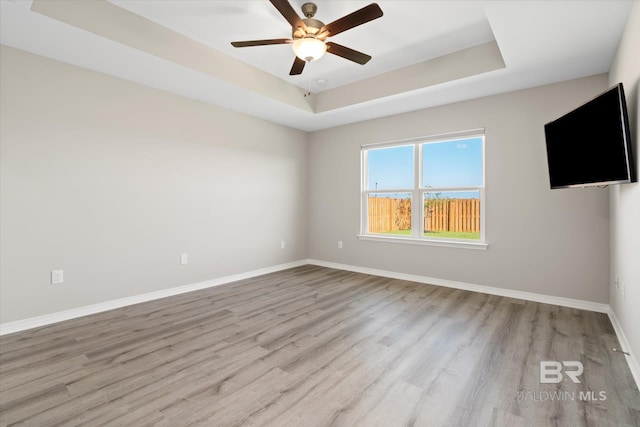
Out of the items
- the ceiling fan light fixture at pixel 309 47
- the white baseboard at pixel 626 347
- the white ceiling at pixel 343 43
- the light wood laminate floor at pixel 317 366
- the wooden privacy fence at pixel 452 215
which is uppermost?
the white ceiling at pixel 343 43

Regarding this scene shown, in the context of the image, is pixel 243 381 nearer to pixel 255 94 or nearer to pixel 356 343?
pixel 356 343

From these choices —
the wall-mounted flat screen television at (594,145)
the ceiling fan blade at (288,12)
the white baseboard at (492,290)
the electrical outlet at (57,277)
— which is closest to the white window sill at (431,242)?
the white baseboard at (492,290)

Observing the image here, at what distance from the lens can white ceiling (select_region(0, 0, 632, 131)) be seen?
2.35 m

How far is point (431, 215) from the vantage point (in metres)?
4.46

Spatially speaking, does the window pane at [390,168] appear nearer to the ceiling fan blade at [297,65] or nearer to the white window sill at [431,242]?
the white window sill at [431,242]

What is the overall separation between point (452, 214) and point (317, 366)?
3.08 m

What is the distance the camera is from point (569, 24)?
235 centimetres

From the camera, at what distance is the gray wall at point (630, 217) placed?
1995mm

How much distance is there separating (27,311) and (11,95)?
1.96m

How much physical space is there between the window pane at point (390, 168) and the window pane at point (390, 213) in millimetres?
159

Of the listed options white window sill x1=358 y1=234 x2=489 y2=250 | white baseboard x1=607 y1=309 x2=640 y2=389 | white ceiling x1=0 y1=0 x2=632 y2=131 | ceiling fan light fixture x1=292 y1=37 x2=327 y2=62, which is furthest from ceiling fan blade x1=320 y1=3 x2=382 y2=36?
white window sill x1=358 y1=234 x2=489 y2=250

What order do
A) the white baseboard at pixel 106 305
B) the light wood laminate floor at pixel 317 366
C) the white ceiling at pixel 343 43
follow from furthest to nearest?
the white baseboard at pixel 106 305 → the white ceiling at pixel 343 43 → the light wood laminate floor at pixel 317 366

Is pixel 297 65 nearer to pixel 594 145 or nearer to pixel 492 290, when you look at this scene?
pixel 594 145

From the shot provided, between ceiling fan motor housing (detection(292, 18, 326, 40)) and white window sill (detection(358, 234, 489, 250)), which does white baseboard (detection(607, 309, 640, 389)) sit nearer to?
white window sill (detection(358, 234, 489, 250))
